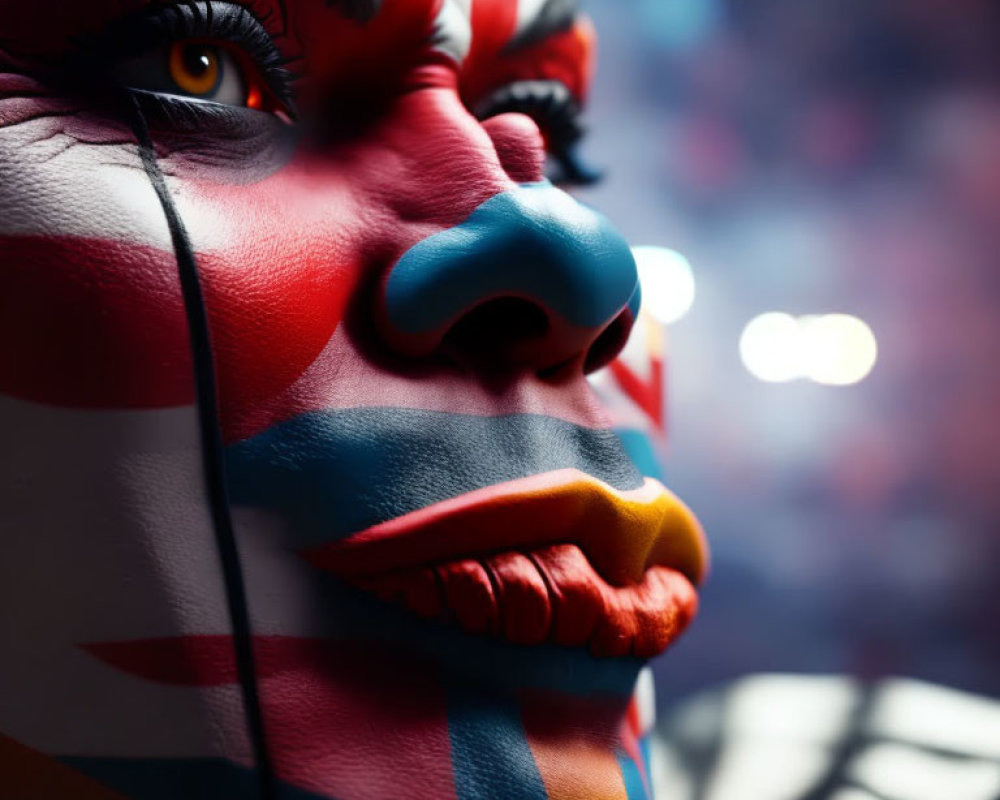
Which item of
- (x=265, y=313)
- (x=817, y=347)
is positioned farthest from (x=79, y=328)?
(x=817, y=347)

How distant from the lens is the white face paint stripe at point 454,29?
2.17 feet

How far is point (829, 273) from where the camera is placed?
2.54 m

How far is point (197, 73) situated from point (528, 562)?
37 centimetres

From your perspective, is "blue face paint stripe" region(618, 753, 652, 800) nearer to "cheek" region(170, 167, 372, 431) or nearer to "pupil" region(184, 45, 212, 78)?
"cheek" region(170, 167, 372, 431)

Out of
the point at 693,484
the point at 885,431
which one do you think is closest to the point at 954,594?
the point at 885,431

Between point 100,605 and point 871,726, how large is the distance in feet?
4.09

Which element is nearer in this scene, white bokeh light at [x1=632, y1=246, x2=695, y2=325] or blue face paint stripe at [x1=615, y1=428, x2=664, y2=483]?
blue face paint stripe at [x1=615, y1=428, x2=664, y2=483]

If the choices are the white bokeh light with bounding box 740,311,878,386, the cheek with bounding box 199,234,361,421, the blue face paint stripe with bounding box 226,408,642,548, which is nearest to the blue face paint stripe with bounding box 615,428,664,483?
the blue face paint stripe with bounding box 226,408,642,548

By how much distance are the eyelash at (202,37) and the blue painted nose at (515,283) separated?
0.55 feet

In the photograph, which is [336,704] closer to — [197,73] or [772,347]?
[197,73]

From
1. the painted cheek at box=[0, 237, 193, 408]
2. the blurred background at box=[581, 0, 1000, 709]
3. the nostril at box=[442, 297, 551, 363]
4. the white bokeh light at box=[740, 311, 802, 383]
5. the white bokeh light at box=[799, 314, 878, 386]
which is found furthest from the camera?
the white bokeh light at box=[740, 311, 802, 383]

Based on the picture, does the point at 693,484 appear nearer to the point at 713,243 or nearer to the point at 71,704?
the point at 713,243

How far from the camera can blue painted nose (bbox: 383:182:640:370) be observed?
556 millimetres

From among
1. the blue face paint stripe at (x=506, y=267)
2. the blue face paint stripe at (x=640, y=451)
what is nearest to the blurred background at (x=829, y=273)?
the blue face paint stripe at (x=640, y=451)
